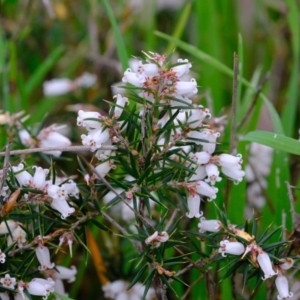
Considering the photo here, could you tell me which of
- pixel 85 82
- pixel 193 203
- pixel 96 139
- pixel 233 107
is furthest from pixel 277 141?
pixel 85 82

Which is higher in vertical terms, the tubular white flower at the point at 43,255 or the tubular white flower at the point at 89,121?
the tubular white flower at the point at 89,121

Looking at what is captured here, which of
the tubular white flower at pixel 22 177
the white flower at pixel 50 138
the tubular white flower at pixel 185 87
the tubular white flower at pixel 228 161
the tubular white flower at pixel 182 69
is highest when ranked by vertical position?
the tubular white flower at pixel 182 69

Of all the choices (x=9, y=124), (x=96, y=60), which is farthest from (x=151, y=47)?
(x=9, y=124)

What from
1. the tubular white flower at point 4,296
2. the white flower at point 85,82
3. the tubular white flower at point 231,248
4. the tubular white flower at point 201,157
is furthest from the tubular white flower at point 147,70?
the white flower at point 85,82

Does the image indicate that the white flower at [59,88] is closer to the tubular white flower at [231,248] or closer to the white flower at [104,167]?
the white flower at [104,167]

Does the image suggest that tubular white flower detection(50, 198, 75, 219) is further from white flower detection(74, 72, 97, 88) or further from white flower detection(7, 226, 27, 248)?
white flower detection(74, 72, 97, 88)

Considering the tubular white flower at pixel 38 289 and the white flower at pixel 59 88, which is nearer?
the tubular white flower at pixel 38 289
